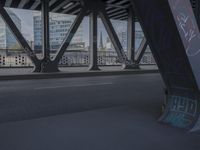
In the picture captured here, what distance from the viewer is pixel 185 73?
4355mm

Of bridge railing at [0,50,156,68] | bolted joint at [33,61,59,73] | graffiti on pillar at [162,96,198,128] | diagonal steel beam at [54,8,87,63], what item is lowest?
graffiti on pillar at [162,96,198,128]

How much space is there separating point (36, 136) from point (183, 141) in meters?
2.25

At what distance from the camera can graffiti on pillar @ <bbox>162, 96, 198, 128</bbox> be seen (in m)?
4.44

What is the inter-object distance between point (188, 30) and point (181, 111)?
1.46 m

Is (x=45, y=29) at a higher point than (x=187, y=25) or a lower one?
higher

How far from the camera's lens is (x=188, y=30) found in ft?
13.9

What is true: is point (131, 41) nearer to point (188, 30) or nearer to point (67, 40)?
point (67, 40)

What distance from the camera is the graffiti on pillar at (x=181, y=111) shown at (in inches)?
175

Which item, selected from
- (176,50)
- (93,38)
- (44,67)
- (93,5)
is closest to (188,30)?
(176,50)

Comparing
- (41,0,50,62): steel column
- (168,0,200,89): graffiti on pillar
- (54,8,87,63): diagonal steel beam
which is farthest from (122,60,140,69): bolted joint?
(168,0,200,89): graffiti on pillar

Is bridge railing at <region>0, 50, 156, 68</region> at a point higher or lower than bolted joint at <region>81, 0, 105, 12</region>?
lower

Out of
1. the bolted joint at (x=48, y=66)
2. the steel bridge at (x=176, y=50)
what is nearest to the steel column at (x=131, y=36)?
the bolted joint at (x=48, y=66)

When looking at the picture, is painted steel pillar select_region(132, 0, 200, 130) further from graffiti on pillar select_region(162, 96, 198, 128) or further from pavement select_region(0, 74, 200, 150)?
pavement select_region(0, 74, 200, 150)

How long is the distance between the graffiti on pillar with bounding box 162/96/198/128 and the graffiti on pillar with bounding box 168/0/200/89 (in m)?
0.48
